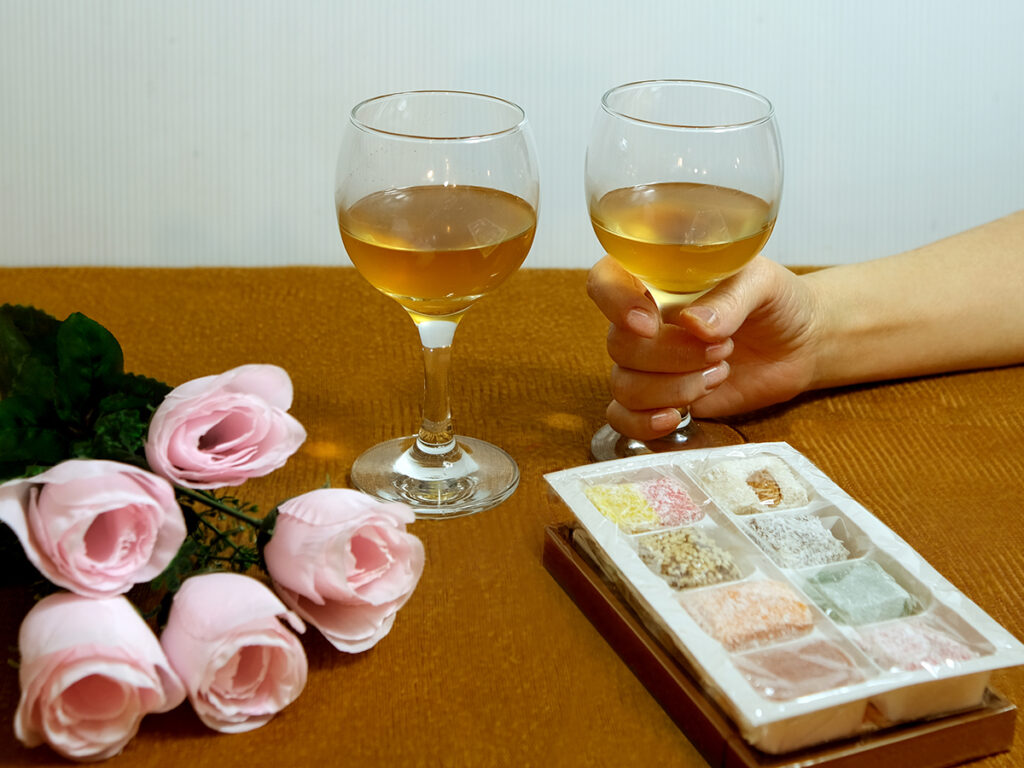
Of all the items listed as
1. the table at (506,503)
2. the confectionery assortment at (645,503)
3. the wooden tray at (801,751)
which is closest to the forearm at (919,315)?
the table at (506,503)

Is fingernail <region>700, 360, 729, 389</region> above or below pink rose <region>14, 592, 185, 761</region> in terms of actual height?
below

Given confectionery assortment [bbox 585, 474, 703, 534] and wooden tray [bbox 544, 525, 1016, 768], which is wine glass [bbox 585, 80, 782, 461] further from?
wooden tray [bbox 544, 525, 1016, 768]

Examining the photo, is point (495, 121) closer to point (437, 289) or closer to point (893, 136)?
point (437, 289)

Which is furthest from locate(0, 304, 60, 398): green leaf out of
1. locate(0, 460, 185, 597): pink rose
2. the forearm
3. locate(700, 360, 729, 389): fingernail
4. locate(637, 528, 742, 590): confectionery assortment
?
the forearm

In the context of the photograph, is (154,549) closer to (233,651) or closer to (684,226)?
(233,651)

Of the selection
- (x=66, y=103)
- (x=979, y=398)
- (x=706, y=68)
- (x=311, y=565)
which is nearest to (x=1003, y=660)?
(x=311, y=565)

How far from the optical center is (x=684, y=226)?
77 centimetres

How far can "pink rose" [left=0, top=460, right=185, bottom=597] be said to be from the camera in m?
0.53

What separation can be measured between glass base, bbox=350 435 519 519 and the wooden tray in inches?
7.6

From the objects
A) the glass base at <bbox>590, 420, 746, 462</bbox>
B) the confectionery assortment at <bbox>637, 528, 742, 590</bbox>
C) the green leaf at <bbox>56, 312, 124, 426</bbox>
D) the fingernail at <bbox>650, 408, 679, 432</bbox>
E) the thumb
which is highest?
the green leaf at <bbox>56, 312, 124, 426</bbox>

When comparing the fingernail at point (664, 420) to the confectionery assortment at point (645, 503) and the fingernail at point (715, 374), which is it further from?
the confectionery assortment at point (645, 503)

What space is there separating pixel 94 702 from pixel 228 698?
6 cm

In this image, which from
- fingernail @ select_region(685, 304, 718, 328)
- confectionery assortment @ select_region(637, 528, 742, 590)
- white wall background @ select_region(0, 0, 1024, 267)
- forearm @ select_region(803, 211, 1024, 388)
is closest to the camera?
confectionery assortment @ select_region(637, 528, 742, 590)

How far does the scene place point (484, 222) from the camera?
73 centimetres
